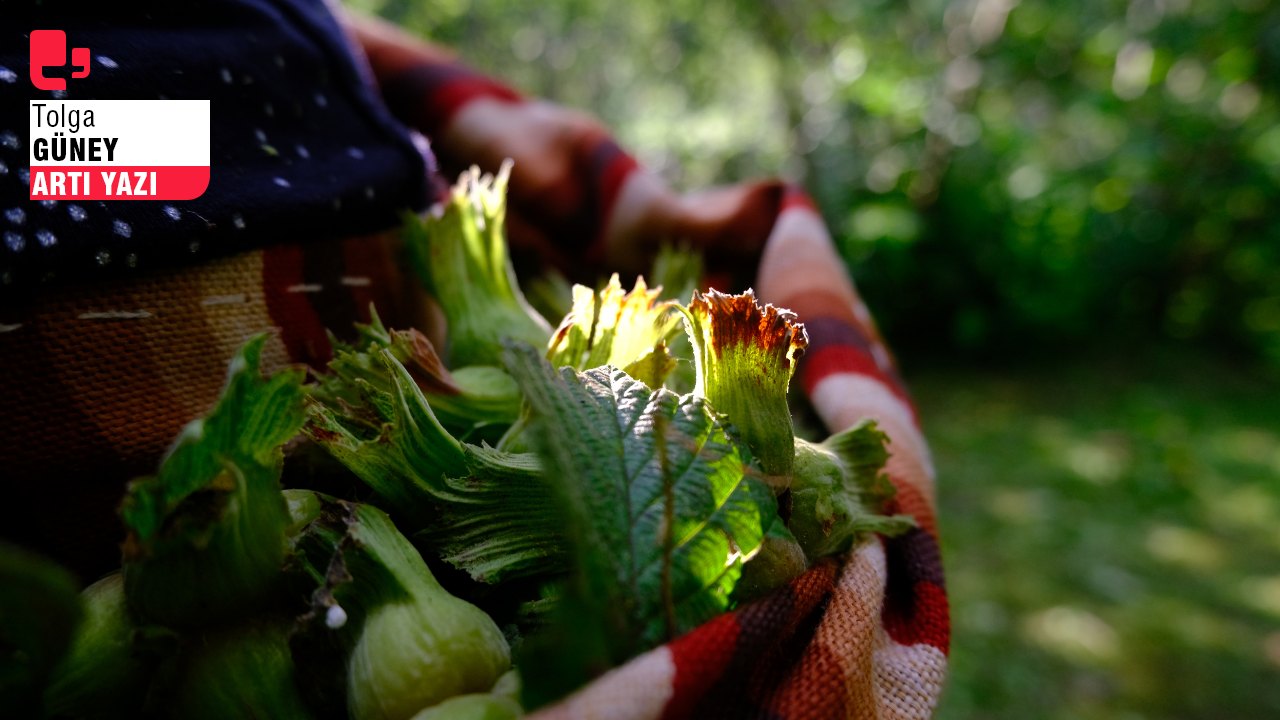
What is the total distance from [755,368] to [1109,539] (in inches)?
59.2

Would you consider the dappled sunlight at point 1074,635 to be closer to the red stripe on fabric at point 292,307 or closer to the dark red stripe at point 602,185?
the dark red stripe at point 602,185

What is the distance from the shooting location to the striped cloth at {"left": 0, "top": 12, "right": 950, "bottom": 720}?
325 millimetres

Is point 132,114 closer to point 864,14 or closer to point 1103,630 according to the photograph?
point 1103,630

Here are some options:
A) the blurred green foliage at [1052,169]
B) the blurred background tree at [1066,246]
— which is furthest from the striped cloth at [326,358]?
the blurred green foliage at [1052,169]

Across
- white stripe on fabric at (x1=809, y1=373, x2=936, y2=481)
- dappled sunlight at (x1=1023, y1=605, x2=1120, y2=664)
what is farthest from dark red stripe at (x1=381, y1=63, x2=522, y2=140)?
dappled sunlight at (x1=1023, y1=605, x2=1120, y2=664)

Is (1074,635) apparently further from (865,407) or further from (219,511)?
(219,511)

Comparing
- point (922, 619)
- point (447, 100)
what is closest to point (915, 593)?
point (922, 619)

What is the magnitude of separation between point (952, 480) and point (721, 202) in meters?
1.17

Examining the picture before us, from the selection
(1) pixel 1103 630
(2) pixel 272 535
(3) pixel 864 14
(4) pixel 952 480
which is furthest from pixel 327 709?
(3) pixel 864 14

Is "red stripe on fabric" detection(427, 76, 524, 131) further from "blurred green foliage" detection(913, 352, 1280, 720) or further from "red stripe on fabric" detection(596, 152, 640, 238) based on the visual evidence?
"blurred green foliage" detection(913, 352, 1280, 720)

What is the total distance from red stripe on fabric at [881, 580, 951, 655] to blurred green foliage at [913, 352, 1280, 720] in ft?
2.69

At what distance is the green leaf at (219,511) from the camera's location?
0.30m

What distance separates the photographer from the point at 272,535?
1.11 ft

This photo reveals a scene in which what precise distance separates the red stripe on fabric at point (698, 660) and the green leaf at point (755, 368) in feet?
0.28
